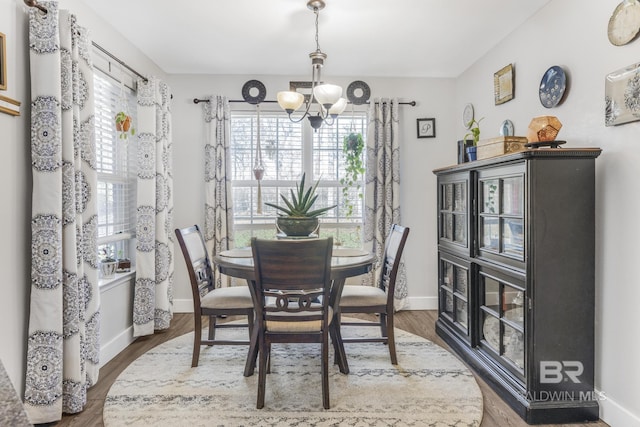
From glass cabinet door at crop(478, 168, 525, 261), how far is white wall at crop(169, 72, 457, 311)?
5.10ft

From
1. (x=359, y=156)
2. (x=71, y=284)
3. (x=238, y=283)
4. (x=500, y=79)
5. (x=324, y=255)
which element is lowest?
(x=238, y=283)

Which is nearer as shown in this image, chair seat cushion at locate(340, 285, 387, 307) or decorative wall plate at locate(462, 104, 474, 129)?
chair seat cushion at locate(340, 285, 387, 307)

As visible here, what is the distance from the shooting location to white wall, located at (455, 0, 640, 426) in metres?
1.96

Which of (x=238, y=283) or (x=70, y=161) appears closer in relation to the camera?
(x=70, y=161)

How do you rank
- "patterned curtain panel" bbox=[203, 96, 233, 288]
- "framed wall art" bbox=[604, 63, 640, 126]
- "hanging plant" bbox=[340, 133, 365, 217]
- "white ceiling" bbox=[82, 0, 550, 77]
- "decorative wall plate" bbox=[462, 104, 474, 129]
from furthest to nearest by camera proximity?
"hanging plant" bbox=[340, 133, 365, 217] → "patterned curtain panel" bbox=[203, 96, 233, 288] → "decorative wall plate" bbox=[462, 104, 474, 129] → "white ceiling" bbox=[82, 0, 550, 77] → "framed wall art" bbox=[604, 63, 640, 126]

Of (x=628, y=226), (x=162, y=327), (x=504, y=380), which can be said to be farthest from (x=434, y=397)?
(x=162, y=327)

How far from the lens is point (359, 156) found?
4.23 m

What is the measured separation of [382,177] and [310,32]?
1.63 meters

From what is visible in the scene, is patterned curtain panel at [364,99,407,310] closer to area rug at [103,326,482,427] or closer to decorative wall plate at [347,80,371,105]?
decorative wall plate at [347,80,371,105]

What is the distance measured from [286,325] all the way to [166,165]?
2150 mm

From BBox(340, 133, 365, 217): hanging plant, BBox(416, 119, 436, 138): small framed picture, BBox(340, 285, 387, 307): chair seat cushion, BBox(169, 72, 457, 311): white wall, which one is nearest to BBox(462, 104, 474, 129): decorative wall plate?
BBox(169, 72, 457, 311): white wall

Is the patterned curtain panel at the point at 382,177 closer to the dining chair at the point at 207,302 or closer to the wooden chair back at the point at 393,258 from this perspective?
the wooden chair back at the point at 393,258

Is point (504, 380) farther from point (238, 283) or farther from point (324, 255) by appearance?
point (238, 283)

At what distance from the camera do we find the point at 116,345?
3.11 metres
